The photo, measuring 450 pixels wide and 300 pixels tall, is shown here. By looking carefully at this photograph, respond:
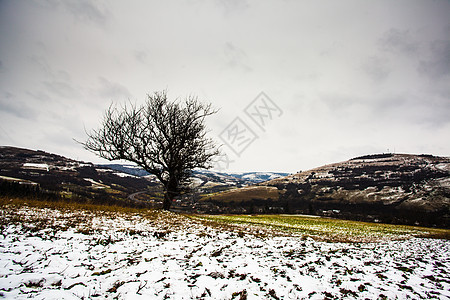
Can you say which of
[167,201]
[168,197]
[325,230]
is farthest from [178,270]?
[325,230]

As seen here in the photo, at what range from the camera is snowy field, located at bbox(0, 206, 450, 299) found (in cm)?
369

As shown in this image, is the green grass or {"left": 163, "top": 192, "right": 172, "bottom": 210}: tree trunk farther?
{"left": 163, "top": 192, "right": 172, "bottom": 210}: tree trunk

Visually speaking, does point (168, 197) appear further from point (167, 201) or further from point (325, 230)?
point (325, 230)

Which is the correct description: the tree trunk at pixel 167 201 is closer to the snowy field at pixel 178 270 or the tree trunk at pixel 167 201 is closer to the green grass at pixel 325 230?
the green grass at pixel 325 230

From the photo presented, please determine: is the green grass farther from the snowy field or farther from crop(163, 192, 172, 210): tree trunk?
the snowy field

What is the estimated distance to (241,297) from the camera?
3.66 meters

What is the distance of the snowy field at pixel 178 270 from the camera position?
3.69 metres

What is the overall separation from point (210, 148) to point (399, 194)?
216 meters

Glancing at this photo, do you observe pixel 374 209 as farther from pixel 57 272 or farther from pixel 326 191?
pixel 57 272

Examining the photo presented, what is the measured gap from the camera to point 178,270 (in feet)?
15.6

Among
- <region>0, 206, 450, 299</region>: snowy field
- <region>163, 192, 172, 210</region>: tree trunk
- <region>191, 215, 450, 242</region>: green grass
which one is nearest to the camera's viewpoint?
<region>0, 206, 450, 299</region>: snowy field

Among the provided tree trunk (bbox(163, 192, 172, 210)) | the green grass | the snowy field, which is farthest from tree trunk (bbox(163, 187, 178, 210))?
the snowy field

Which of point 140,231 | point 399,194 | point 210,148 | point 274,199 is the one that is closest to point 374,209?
point 399,194

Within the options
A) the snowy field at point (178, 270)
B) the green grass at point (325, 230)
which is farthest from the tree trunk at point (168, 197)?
the snowy field at point (178, 270)
